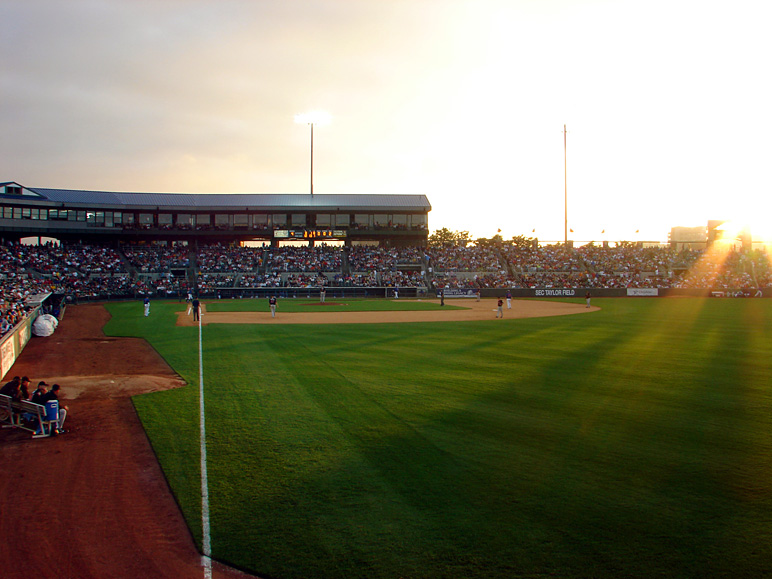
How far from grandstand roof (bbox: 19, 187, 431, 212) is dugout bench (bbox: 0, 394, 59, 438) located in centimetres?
5789

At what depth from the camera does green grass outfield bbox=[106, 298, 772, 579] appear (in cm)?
593

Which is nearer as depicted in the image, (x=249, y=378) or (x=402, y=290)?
(x=249, y=378)

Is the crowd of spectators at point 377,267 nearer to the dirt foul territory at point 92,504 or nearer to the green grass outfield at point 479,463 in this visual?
the green grass outfield at point 479,463

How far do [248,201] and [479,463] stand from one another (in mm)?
65484

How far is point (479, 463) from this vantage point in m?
8.55

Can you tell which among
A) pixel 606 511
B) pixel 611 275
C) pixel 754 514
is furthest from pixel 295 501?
pixel 611 275

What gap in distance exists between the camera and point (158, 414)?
1172 cm

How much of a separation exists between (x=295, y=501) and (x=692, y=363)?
15.1m

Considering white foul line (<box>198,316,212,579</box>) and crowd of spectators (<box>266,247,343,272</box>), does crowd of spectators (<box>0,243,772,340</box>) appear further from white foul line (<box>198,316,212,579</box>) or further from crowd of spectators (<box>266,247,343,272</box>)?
white foul line (<box>198,316,212,579</box>)

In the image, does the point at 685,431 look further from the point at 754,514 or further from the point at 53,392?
the point at 53,392

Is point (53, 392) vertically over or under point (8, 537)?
over

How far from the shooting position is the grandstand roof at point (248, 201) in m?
65.5

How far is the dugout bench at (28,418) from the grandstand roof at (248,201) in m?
57.9

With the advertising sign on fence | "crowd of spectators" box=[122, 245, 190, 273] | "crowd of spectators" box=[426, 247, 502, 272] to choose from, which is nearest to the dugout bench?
"crowd of spectators" box=[122, 245, 190, 273]
